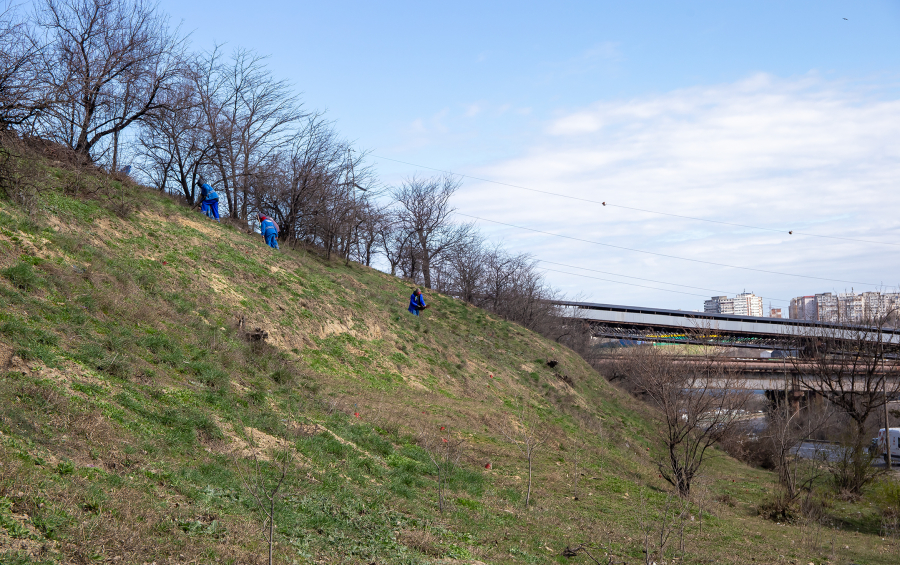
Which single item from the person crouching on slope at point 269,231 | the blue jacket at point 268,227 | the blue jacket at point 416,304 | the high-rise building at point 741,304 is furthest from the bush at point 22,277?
the high-rise building at point 741,304

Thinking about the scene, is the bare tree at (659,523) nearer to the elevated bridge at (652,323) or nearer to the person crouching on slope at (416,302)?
the person crouching on slope at (416,302)

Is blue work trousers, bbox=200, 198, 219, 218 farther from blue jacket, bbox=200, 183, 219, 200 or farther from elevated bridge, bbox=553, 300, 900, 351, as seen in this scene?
elevated bridge, bbox=553, 300, 900, 351

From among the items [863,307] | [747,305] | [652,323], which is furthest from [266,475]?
[747,305]

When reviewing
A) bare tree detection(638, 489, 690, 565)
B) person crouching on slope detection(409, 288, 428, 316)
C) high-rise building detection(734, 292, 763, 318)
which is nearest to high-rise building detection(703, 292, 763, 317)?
high-rise building detection(734, 292, 763, 318)

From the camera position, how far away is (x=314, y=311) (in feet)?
67.2

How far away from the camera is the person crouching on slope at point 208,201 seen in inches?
954

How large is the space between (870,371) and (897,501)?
6.76 meters

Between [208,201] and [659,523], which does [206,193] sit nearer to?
[208,201]

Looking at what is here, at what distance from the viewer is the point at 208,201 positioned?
970 inches

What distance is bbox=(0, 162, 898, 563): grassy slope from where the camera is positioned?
5.91 m

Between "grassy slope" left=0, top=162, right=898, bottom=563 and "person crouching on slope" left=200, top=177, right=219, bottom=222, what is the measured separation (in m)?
2.47

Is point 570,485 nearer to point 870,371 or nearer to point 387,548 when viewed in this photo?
point 387,548

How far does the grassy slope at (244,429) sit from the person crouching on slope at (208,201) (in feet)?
8.09

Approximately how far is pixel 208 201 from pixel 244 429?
17402 millimetres
